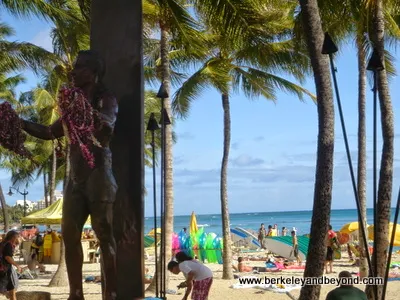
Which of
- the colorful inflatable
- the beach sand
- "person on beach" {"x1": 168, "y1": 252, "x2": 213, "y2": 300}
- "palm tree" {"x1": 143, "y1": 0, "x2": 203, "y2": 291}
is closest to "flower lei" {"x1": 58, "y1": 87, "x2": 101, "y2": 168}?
"person on beach" {"x1": 168, "y1": 252, "x2": 213, "y2": 300}

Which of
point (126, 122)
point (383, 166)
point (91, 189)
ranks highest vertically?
point (383, 166)

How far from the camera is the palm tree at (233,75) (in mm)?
18719

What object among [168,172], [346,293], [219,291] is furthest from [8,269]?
[219,291]

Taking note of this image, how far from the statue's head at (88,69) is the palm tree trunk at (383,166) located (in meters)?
5.84

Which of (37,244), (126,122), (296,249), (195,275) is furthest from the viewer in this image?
(296,249)

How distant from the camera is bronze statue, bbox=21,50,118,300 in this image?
5.55 m

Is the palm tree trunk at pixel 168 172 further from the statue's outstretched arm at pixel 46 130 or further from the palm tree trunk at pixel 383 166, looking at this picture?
the statue's outstretched arm at pixel 46 130

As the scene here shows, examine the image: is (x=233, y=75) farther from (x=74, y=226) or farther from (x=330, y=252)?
(x=74, y=226)

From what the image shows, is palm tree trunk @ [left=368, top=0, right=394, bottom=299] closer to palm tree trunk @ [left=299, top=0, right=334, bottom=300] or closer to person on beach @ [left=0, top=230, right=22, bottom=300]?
palm tree trunk @ [left=299, top=0, right=334, bottom=300]

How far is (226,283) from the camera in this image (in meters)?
18.2

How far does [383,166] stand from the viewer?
441 inches

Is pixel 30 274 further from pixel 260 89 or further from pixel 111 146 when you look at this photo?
pixel 111 146

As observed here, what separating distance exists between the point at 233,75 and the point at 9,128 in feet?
52.1

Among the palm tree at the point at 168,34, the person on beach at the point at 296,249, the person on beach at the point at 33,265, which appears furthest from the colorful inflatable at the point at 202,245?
the palm tree at the point at 168,34
